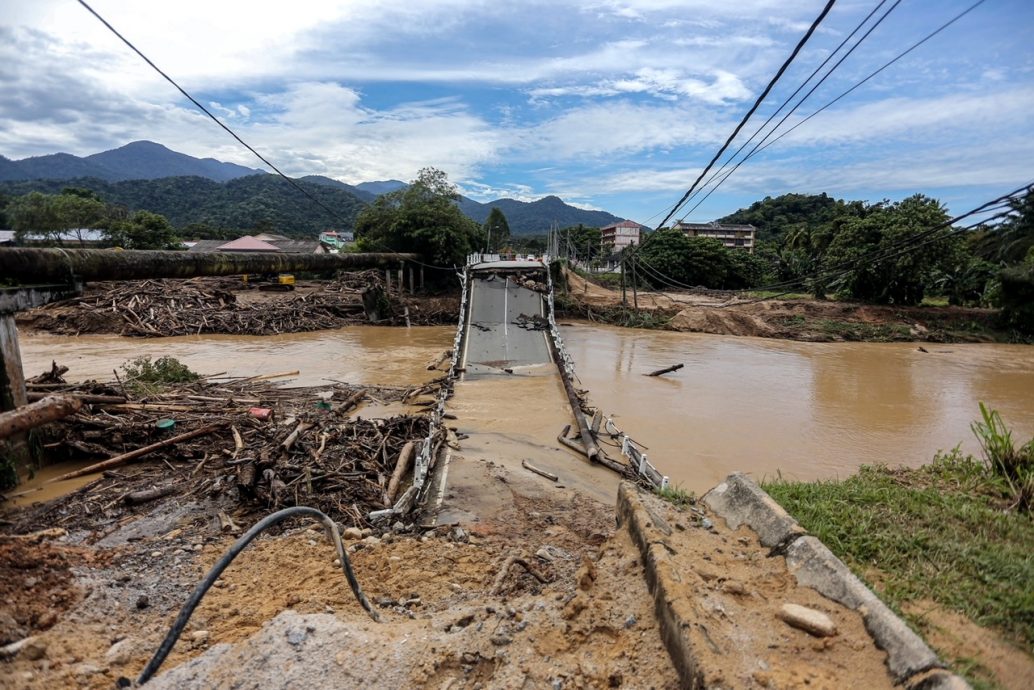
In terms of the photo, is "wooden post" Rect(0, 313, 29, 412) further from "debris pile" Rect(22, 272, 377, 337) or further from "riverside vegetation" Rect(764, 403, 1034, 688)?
"debris pile" Rect(22, 272, 377, 337)

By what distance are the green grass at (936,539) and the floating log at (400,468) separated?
11.7ft

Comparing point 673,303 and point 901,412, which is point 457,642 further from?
point 673,303

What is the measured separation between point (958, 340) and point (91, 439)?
29.3 metres

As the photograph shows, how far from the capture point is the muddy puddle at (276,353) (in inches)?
530

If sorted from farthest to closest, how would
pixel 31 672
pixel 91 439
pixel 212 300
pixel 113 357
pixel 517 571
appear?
1. pixel 212 300
2. pixel 113 357
3. pixel 91 439
4. pixel 517 571
5. pixel 31 672

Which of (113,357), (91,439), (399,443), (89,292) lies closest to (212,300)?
(89,292)

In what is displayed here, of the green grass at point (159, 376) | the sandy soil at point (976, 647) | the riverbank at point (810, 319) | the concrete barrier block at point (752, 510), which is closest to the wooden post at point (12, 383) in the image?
the green grass at point (159, 376)

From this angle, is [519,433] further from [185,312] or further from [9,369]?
[185,312]

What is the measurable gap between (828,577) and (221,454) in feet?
21.6

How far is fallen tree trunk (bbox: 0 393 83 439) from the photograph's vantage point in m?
3.13

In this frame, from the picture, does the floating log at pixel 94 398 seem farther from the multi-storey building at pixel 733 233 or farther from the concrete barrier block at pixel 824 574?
the multi-storey building at pixel 733 233

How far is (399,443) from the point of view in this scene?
6.85 metres

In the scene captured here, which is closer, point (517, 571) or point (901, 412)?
point (517, 571)

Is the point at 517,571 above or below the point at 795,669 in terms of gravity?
below
